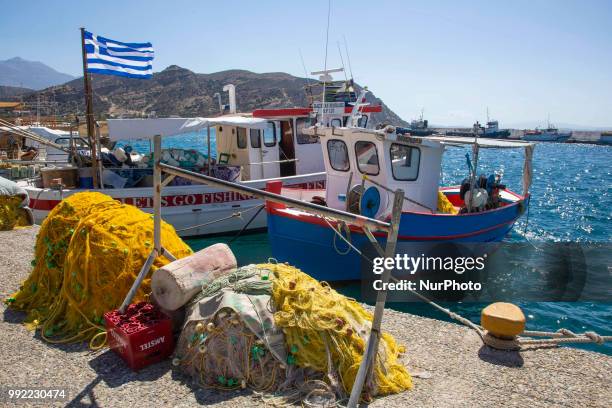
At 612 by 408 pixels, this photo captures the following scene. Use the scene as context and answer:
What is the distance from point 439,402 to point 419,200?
6.15 m

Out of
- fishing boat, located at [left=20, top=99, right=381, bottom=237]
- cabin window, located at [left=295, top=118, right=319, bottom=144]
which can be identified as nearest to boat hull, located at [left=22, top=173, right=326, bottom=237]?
fishing boat, located at [left=20, top=99, right=381, bottom=237]

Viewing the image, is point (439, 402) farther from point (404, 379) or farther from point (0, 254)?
point (0, 254)

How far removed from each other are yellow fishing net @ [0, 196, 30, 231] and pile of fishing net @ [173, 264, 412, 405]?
7.06 m

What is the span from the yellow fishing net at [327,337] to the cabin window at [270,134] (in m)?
9.73

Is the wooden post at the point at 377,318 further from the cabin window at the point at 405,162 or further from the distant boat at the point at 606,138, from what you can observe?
the distant boat at the point at 606,138

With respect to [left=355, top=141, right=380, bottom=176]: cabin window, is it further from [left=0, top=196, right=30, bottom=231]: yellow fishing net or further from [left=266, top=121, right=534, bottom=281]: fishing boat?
[left=0, top=196, right=30, bottom=231]: yellow fishing net

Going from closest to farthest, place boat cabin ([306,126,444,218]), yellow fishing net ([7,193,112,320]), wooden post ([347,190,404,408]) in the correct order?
wooden post ([347,190,404,408])
yellow fishing net ([7,193,112,320])
boat cabin ([306,126,444,218])

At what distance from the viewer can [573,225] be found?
1689 centimetres

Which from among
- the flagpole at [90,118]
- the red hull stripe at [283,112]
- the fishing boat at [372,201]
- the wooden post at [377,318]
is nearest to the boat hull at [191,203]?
the flagpole at [90,118]

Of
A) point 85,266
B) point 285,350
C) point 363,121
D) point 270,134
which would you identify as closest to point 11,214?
point 85,266

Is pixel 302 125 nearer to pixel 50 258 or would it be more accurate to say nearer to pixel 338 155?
pixel 338 155

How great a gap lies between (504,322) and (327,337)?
192cm

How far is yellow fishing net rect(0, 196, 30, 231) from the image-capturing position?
8.88m

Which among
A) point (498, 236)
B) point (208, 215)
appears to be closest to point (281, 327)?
point (498, 236)
